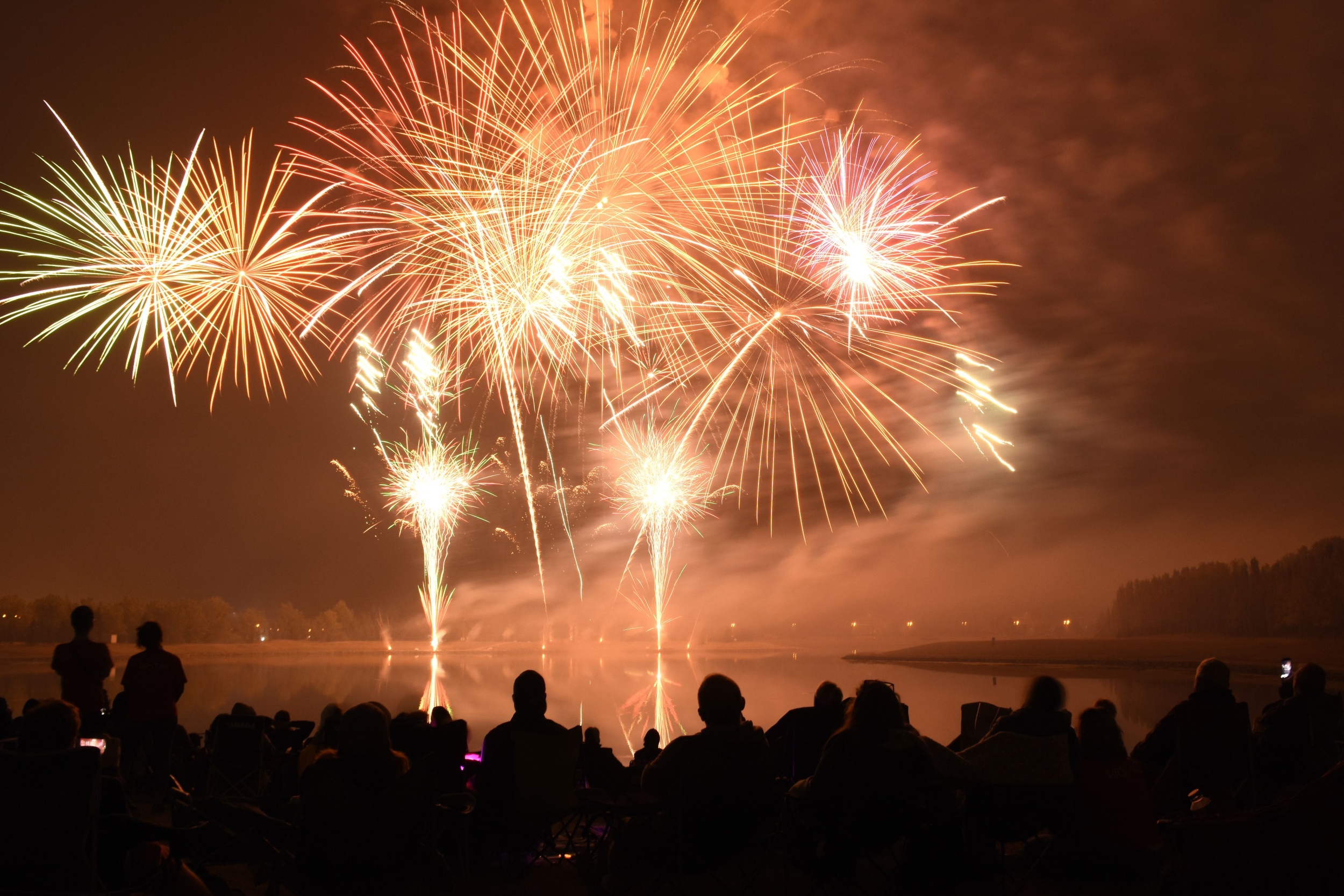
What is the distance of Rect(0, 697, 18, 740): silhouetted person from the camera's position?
5297 millimetres

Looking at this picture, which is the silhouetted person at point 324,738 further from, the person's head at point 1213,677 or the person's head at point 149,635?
the person's head at point 1213,677

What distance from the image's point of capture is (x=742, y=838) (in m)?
4.17

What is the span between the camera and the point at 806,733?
547 centimetres

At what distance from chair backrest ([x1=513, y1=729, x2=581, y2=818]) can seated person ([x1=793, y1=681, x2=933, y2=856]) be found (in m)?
1.43

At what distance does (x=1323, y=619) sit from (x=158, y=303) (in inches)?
4225

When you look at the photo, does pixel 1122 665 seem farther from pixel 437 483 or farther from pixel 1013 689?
pixel 437 483

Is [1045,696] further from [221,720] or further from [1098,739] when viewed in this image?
[221,720]

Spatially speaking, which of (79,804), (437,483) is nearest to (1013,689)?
(437,483)

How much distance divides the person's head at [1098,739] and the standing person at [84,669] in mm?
6667

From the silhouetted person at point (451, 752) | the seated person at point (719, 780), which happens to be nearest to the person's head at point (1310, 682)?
the seated person at point (719, 780)

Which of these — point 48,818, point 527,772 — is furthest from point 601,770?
point 48,818

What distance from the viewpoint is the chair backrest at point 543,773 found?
4.78 metres

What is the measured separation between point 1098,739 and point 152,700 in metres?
6.57

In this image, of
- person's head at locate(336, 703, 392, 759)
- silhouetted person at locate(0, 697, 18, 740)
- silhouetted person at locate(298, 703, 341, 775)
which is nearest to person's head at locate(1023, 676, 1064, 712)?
person's head at locate(336, 703, 392, 759)
